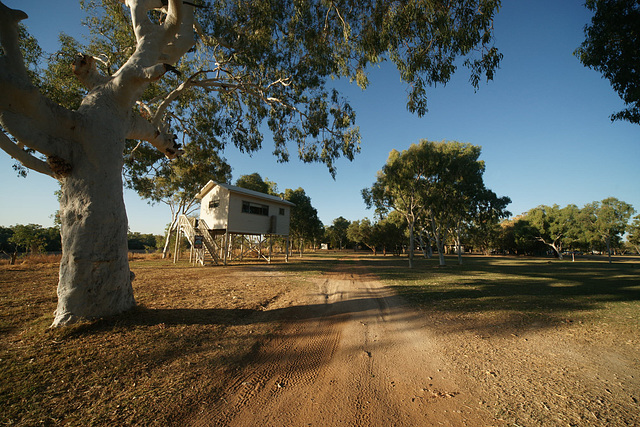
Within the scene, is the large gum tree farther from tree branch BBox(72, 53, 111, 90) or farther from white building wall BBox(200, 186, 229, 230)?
white building wall BBox(200, 186, 229, 230)

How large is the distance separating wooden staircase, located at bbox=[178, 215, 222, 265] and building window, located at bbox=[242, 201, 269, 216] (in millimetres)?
3607

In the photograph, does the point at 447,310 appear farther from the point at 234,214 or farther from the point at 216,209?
the point at 216,209

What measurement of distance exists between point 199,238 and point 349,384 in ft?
58.6

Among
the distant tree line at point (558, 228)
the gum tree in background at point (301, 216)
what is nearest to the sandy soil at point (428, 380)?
the distant tree line at point (558, 228)

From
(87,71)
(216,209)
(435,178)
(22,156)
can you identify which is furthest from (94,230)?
(435,178)

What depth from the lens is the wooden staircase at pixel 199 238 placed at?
1834 centimetres

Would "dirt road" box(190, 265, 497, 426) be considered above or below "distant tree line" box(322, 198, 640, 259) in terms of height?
below

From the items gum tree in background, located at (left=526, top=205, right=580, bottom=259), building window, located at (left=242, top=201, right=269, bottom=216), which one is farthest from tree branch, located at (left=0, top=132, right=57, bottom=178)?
gum tree in background, located at (left=526, top=205, right=580, bottom=259)

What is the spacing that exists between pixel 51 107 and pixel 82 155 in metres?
0.91

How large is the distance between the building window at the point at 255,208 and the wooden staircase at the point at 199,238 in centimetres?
361

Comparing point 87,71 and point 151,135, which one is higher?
point 87,71

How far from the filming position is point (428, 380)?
3.28 metres

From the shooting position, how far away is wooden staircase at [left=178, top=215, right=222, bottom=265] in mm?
18344

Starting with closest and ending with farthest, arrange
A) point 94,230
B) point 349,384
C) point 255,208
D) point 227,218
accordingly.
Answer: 1. point 349,384
2. point 94,230
3. point 227,218
4. point 255,208
